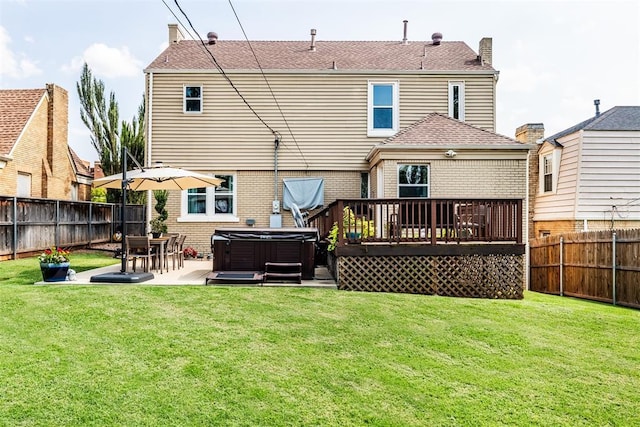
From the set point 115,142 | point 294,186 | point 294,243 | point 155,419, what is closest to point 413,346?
point 155,419

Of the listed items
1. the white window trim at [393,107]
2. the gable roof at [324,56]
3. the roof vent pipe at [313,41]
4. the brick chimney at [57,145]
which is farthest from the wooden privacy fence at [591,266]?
the brick chimney at [57,145]

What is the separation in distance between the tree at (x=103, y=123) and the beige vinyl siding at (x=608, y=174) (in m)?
19.1

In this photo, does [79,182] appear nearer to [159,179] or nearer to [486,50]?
[159,179]

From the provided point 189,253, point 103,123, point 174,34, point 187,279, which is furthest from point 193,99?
point 103,123

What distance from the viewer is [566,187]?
17469 millimetres

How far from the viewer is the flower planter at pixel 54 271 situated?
29.5ft

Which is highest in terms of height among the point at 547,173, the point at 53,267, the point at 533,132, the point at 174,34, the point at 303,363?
the point at 174,34

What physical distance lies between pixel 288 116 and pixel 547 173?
1094cm

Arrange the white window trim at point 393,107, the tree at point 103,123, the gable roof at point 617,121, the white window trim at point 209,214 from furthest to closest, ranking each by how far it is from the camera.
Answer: the tree at point 103,123 → the gable roof at point 617,121 → the white window trim at point 393,107 → the white window trim at point 209,214

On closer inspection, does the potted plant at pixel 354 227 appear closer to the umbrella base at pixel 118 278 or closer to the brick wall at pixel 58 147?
the umbrella base at pixel 118 278

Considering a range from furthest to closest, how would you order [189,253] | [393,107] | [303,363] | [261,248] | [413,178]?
[393,107] < [189,253] < [413,178] < [261,248] < [303,363]

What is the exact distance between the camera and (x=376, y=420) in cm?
394

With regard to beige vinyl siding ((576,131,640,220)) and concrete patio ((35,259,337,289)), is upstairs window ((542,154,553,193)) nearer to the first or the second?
beige vinyl siding ((576,131,640,220))

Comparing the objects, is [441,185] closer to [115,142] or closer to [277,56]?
[277,56]
